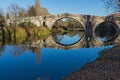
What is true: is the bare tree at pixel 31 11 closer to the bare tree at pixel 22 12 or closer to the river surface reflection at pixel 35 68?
the bare tree at pixel 22 12

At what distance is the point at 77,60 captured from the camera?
23.7 m

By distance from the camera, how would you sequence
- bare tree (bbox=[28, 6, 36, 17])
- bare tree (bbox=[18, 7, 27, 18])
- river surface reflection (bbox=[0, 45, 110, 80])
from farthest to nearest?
1. bare tree (bbox=[28, 6, 36, 17])
2. bare tree (bbox=[18, 7, 27, 18])
3. river surface reflection (bbox=[0, 45, 110, 80])

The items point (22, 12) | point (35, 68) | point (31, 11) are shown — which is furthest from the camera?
point (31, 11)

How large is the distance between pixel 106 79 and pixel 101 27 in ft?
288

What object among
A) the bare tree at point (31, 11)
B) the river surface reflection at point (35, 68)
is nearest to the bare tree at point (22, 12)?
the bare tree at point (31, 11)

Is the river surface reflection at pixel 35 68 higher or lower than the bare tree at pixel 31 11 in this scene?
lower

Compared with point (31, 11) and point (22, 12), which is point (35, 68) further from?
point (31, 11)

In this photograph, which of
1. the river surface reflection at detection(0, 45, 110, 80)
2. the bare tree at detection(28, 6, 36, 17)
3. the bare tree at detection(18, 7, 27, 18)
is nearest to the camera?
the river surface reflection at detection(0, 45, 110, 80)

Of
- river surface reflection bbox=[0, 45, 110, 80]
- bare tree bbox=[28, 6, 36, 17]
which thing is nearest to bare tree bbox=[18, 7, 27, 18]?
bare tree bbox=[28, 6, 36, 17]

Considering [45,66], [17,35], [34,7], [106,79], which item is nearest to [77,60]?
[45,66]

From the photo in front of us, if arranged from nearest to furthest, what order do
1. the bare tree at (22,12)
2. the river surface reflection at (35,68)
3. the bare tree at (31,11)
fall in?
the river surface reflection at (35,68), the bare tree at (22,12), the bare tree at (31,11)

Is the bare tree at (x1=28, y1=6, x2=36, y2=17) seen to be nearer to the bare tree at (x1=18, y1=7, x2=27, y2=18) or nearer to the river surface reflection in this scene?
the bare tree at (x1=18, y1=7, x2=27, y2=18)

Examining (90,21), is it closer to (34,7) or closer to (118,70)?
(34,7)

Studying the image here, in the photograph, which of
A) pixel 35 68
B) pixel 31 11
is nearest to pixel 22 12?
pixel 31 11
